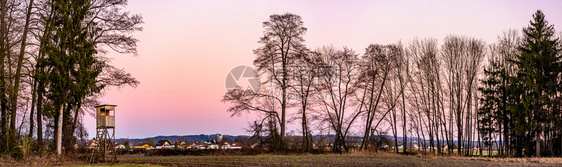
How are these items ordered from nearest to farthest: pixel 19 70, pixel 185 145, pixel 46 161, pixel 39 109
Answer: pixel 46 161
pixel 19 70
pixel 39 109
pixel 185 145

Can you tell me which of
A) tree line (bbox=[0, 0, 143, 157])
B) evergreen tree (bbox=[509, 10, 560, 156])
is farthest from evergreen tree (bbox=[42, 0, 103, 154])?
evergreen tree (bbox=[509, 10, 560, 156])

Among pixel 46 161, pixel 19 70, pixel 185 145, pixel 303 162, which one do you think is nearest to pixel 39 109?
pixel 19 70

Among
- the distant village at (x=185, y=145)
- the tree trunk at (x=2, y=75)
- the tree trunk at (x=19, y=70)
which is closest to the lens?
the tree trunk at (x=2, y=75)

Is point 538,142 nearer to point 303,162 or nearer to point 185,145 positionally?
point 303,162

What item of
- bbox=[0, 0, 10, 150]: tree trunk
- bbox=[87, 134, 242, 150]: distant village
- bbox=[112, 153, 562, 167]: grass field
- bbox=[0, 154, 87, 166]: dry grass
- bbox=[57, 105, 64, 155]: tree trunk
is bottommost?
bbox=[87, 134, 242, 150]: distant village

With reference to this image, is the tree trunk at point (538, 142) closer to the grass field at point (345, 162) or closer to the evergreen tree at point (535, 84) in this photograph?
the evergreen tree at point (535, 84)

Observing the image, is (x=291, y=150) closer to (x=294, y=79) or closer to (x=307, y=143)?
(x=307, y=143)

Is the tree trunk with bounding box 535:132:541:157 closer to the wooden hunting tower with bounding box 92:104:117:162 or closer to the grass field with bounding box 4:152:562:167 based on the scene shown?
the grass field with bounding box 4:152:562:167

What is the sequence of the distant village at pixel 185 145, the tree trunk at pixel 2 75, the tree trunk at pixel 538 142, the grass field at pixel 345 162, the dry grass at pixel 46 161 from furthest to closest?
1. the tree trunk at pixel 538 142
2. the distant village at pixel 185 145
3. the tree trunk at pixel 2 75
4. the grass field at pixel 345 162
5. the dry grass at pixel 46 161

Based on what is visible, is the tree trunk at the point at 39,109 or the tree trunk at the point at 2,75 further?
the tree trunk at the point at 39,109

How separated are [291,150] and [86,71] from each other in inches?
Result: 689

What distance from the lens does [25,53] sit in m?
25.6

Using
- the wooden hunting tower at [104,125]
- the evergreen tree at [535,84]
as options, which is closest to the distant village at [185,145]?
the wooden hunting tower at [104,125]

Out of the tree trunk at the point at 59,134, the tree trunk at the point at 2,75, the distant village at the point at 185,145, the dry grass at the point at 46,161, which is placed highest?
the tree trunk at the point at 2,75
